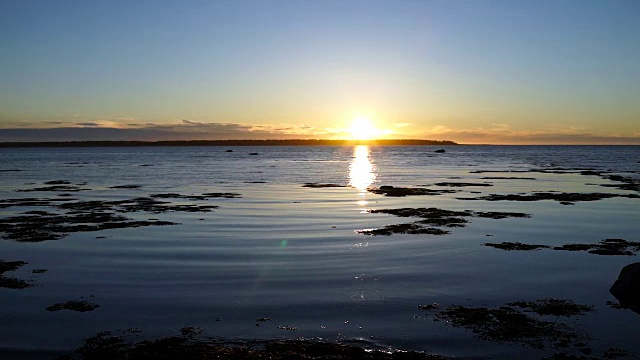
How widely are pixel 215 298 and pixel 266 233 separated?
8.26 meters

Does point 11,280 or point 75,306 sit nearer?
point 75,306

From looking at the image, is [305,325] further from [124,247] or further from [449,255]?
[124,247]

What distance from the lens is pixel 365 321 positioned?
973cm

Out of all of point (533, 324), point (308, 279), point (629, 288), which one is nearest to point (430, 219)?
point (308, 279)

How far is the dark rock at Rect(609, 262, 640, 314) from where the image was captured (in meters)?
10.9

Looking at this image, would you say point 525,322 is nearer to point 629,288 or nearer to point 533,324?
point 533,324

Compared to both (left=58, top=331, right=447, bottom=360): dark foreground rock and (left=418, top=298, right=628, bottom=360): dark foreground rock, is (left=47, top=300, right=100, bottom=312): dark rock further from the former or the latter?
(left=418, top=298, right=628, bottom=360): dark foreground rock

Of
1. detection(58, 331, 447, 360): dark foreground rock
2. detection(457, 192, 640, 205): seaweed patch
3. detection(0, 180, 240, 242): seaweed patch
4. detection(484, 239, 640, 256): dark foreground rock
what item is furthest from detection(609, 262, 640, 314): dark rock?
detection(457, 192, 640, 205): seaweed patch

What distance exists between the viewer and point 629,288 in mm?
11125

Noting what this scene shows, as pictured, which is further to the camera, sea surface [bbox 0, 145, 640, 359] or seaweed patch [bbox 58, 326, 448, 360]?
sea surface [bbox 0, 145, 640, 359]

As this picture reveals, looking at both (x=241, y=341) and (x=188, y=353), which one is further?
(x=241, y=341)

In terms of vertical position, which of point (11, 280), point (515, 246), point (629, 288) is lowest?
point (11, 280)

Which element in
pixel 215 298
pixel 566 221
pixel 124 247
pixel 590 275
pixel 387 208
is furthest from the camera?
pixel 387 208

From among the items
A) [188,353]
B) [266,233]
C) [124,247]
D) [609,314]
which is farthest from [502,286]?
[124,247]
